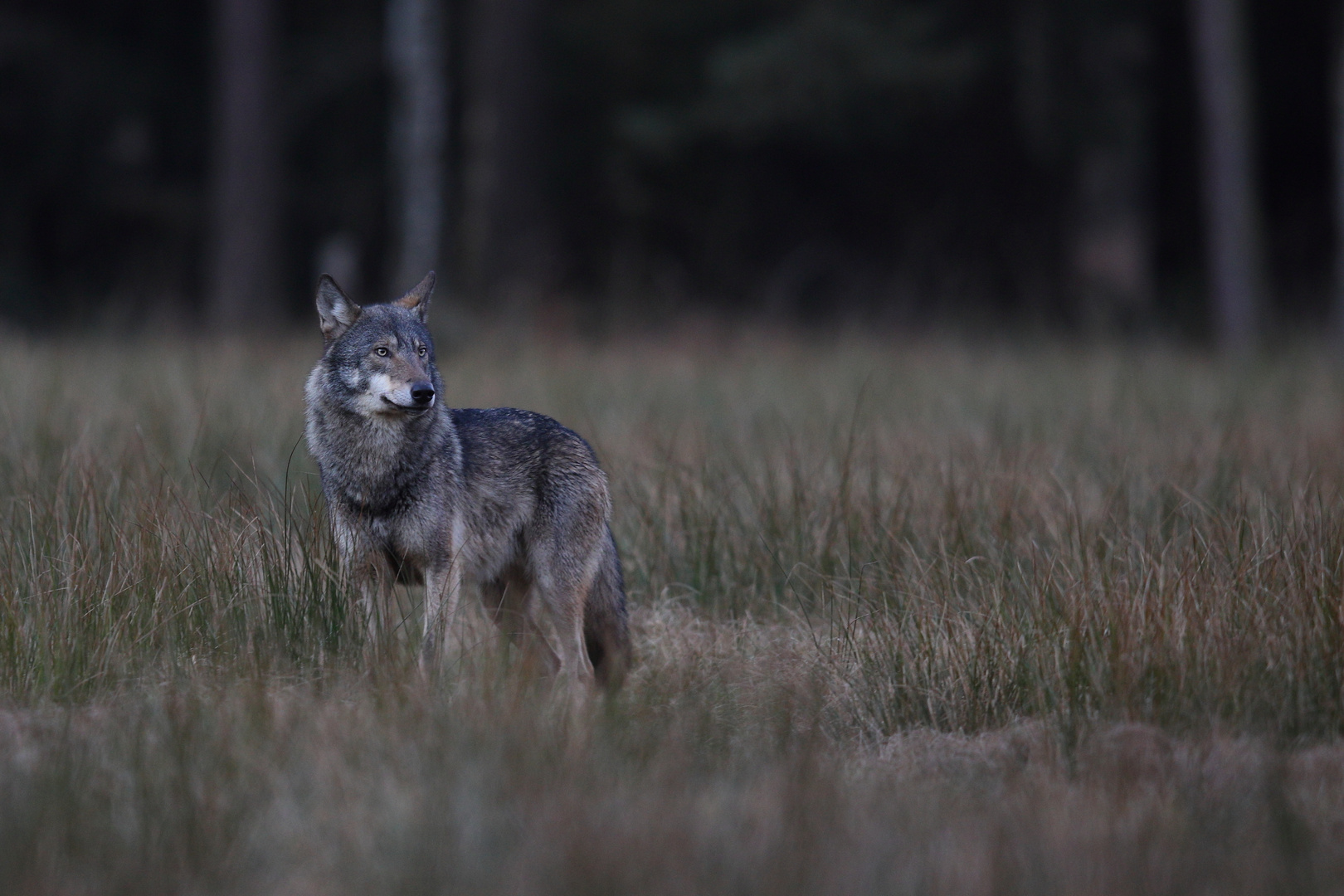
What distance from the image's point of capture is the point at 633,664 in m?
4.98

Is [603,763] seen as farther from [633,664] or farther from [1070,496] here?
[1070,496]

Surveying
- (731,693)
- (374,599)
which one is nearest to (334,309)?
(374,599)

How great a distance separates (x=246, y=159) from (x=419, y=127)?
2590 millimetres

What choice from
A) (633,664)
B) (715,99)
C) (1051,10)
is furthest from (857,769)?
(715,99)

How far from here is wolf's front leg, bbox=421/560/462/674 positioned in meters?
4.36

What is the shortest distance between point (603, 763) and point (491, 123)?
1427 centimetres

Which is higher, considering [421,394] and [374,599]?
[421,394]

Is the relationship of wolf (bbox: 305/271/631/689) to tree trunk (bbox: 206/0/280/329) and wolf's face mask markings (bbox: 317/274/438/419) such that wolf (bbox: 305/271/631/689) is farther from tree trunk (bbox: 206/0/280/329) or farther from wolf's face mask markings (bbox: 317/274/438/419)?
tree trunk (bbox: 206/0/280/329)

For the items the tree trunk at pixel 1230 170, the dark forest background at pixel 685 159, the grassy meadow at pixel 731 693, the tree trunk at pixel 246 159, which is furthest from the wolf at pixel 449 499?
the tree trunk at pixel 246 159

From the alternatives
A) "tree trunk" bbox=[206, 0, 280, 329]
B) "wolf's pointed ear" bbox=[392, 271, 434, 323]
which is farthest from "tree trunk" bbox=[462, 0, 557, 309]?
"wolf's pointed ear" bbox=[392, 271, 434, 323]

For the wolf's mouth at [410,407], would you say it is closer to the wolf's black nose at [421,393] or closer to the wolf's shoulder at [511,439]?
the wolf's black nose at [421,393]

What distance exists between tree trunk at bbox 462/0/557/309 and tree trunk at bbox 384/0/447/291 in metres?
0.62

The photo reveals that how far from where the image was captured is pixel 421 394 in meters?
4.56

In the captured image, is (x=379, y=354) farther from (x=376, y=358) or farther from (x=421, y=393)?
(x=421, y=393)
